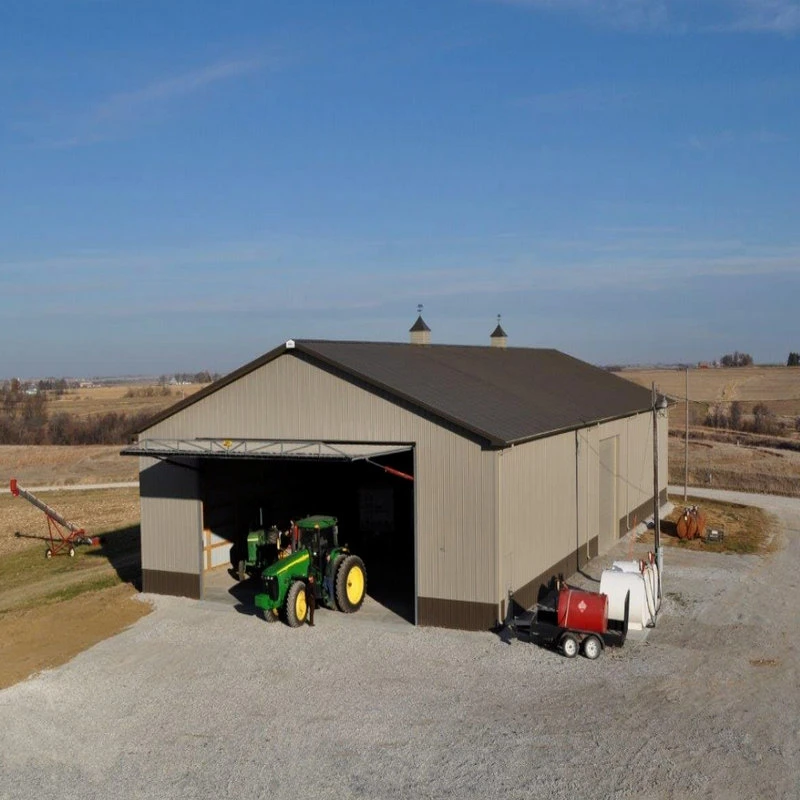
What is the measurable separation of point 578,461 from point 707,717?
10.1 m

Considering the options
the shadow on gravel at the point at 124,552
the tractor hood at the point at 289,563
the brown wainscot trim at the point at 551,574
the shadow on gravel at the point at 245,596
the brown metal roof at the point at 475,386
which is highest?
the brown metal roof at the point at 475,386

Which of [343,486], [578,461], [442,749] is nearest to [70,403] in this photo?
[343,486]

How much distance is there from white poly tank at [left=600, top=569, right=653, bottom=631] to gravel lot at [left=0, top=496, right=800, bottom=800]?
2.08ft

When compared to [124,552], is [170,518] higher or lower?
higher

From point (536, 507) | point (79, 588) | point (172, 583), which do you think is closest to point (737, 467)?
point (536, 507)

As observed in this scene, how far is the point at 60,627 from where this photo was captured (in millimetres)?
19281

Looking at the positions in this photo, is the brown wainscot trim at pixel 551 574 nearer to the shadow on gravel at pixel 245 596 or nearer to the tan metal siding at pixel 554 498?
the tan metal siding at pixel 554 498

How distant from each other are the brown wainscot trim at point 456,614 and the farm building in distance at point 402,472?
3 centimetres

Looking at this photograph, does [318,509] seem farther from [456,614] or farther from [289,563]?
[456,614]

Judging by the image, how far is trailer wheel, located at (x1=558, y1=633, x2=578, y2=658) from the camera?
16406mm

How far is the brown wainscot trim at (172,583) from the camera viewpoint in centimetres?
2106

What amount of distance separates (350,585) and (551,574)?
5.14 meters

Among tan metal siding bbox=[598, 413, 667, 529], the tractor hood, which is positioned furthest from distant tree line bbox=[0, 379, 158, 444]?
the tractor hood

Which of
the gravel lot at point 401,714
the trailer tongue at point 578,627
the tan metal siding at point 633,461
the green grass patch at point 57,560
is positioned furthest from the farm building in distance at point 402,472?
the green grass patch at point 57,560
